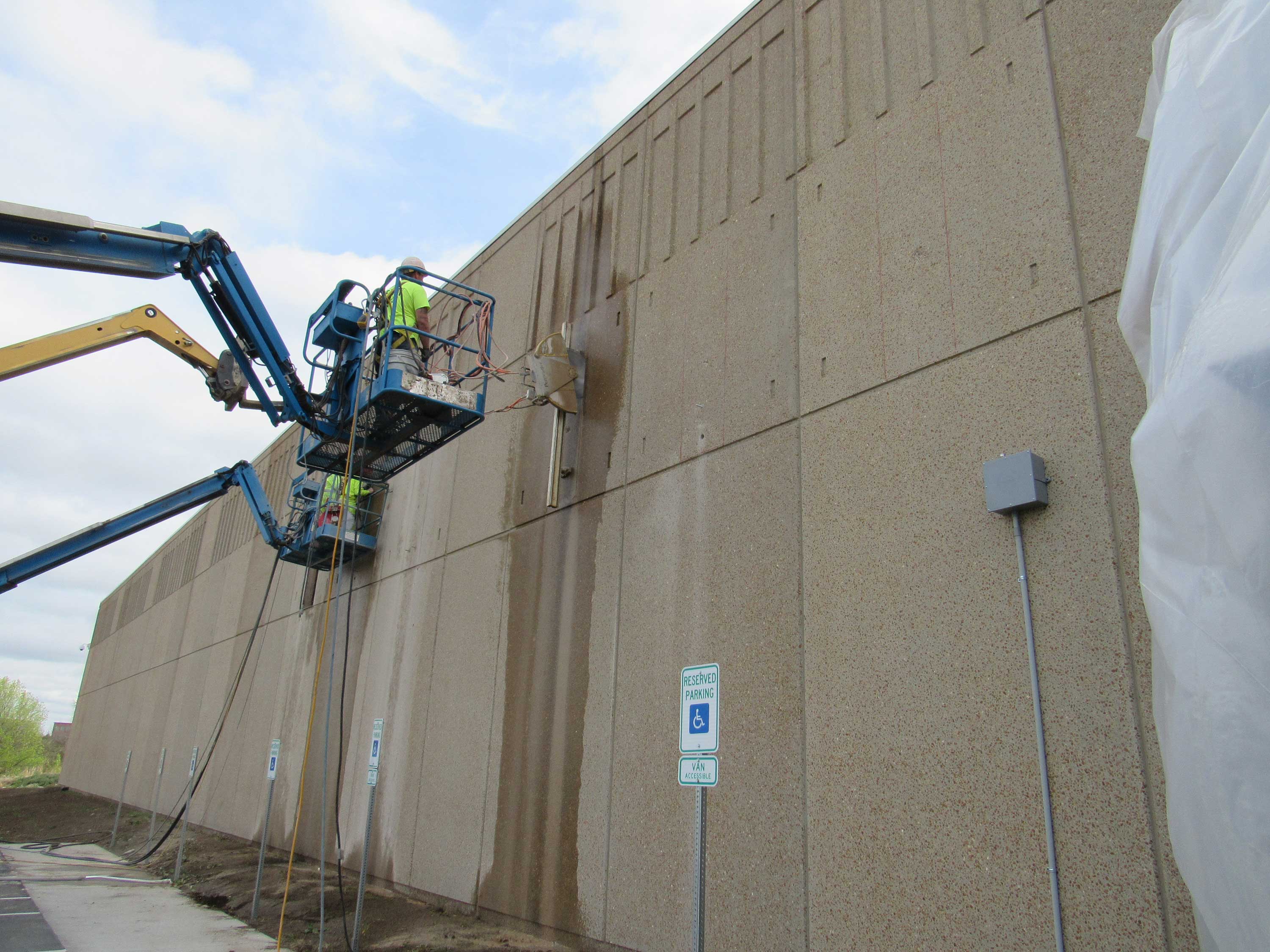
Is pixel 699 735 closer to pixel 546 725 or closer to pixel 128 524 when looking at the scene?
pixel 546 725

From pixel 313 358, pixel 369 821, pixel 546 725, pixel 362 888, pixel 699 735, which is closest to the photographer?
pixel 699 735

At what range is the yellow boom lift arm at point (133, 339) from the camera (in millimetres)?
8133

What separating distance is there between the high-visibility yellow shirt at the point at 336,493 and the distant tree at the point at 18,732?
213 feet

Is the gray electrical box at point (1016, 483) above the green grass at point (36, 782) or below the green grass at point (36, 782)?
above

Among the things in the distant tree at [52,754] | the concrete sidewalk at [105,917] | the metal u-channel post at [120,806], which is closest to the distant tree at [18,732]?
the distant tree at [52,754]

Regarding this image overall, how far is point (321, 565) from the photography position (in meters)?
16.7

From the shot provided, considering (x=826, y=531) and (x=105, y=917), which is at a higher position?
(x=826, y=531)

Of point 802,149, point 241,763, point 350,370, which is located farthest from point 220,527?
point 802,149

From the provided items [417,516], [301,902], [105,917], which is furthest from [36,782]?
[417,516]

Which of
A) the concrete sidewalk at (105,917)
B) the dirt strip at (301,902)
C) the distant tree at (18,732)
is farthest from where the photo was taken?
the distant tree at (18,732)

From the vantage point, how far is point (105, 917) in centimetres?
1067

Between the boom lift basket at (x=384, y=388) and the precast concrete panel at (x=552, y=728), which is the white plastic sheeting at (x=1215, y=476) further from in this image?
the boom lift basket at (x=384, y=388)

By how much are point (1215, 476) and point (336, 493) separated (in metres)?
14.3

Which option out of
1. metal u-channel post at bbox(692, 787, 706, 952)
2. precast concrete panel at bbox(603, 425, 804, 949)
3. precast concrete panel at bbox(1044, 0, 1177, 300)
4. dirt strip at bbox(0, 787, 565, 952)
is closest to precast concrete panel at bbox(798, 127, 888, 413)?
precast concrete panel at bbox(603, 425, 804, 949)
